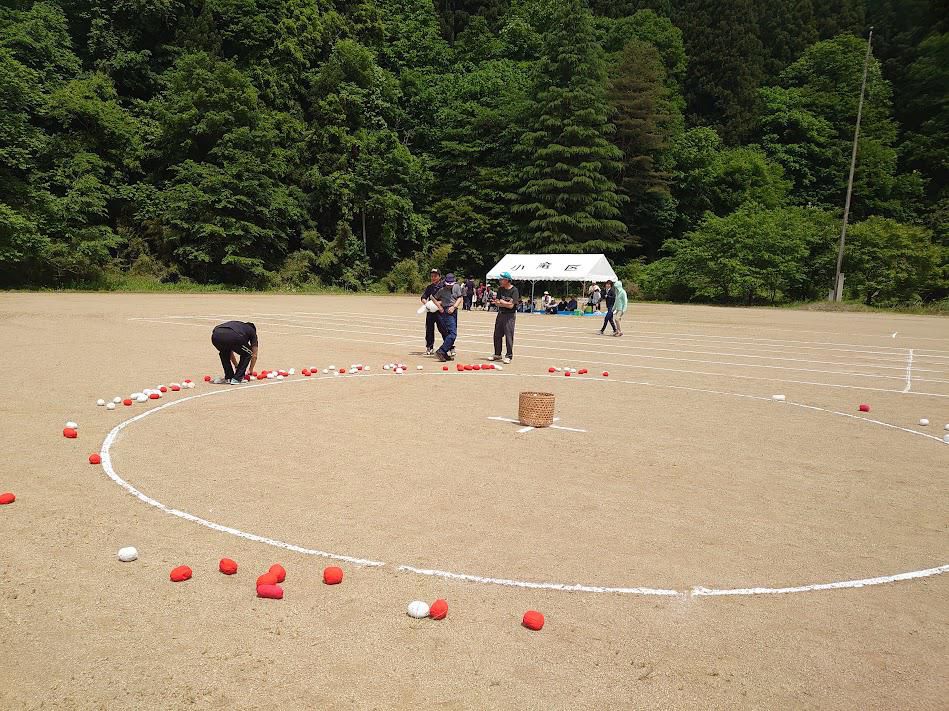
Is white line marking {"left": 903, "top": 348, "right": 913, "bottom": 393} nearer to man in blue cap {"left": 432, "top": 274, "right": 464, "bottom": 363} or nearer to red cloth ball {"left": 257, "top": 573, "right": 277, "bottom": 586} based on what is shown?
man in blue cap {"left": 432, "top": 274, "right": 464, "bottom": 363}

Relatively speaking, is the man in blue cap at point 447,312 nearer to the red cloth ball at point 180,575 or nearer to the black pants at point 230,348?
the black pants at point 230,348

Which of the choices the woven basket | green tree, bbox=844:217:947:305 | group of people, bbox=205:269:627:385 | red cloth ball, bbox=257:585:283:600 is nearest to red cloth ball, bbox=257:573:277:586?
red cloth ball, bbox=257:585:283:600

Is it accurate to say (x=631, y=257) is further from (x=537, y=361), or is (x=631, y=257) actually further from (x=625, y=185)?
(x=537, y=361)

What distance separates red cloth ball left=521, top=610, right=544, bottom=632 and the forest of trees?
4692 centimetres

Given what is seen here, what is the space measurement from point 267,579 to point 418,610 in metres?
1.07

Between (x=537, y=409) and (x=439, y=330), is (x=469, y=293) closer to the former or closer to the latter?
(x=439, y=330)

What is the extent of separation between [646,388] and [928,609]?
8.26 m

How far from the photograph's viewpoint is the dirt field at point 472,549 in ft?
11.6

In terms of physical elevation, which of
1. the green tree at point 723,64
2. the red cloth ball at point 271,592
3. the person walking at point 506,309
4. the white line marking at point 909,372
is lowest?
the red cloth ball at point 271,592

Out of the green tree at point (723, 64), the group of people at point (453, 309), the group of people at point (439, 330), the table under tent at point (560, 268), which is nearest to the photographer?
the group of people at point (439, 330)

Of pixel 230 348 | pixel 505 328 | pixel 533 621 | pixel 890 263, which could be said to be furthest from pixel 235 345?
pixel 890 263

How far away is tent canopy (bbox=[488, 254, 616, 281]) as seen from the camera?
116ft

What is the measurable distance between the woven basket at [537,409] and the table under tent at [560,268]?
85.9 ft

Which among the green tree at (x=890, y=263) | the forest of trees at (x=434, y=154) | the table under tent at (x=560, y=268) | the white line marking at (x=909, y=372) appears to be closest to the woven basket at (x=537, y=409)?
the white line marking at (x=909, y=372)
